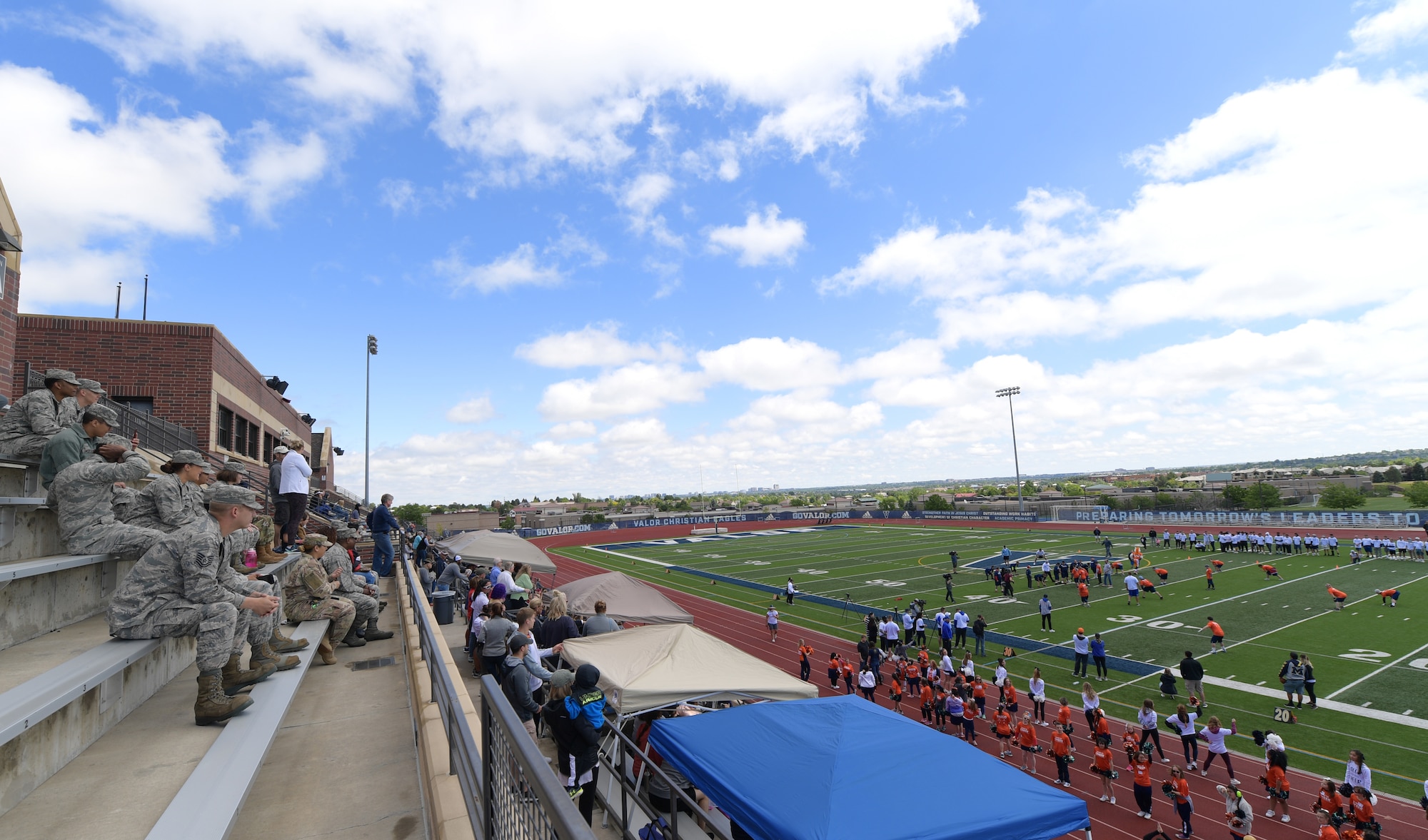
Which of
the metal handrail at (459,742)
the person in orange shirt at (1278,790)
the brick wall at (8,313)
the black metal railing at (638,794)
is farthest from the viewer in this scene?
the person in orange shirt at (1278,790)

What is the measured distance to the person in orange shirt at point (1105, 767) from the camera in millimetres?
13570

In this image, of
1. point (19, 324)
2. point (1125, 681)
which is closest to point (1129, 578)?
point (1125, 681)

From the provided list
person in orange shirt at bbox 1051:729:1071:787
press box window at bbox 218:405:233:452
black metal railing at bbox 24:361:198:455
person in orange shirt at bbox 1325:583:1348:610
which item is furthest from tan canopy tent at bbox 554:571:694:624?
person in orange shirt at bbox 1325:583:1348:610

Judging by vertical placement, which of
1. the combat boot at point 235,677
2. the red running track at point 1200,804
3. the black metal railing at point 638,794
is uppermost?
the combat boot at point 235,677

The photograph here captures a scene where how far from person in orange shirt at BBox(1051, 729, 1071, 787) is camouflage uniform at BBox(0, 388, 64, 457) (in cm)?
1688

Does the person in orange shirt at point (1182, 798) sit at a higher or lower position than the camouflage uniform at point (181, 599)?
lower

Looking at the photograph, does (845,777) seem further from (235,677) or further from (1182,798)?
(1182,798)

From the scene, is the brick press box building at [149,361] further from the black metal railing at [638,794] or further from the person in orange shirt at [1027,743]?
the person in orange shirt at [1027,743]

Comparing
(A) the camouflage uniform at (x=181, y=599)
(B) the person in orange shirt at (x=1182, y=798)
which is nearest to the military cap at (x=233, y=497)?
(A) the camouflage uniform at (x=181, y=599)

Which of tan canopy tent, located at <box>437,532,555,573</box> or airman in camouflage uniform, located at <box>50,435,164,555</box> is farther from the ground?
airman in camouflage uniform, located at <box>50,435,164,555</box>

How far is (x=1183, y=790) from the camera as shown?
11.8 metres

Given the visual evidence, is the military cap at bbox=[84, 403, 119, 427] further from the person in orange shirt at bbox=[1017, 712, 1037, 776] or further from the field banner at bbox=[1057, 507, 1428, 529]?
the field banner at bbox=[1057, 507, 1428, 529]

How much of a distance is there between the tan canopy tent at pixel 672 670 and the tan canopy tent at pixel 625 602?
11.6 ft

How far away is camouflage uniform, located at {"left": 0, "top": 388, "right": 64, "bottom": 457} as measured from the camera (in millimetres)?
5645
